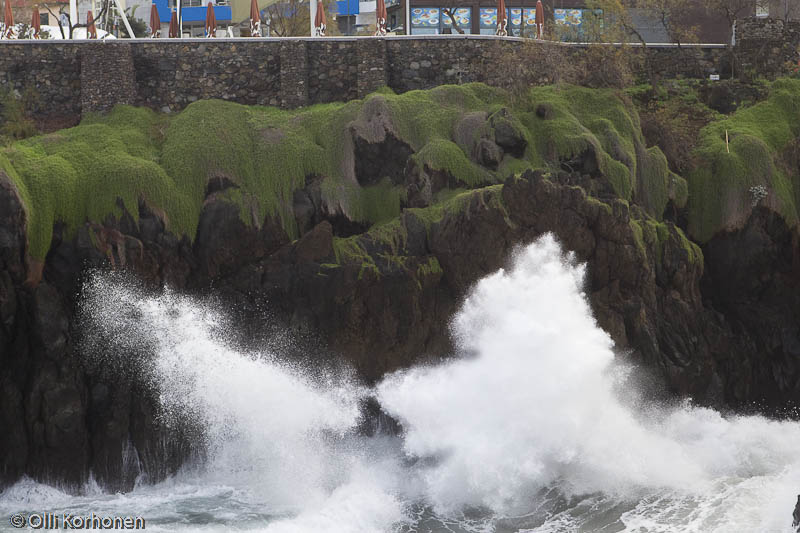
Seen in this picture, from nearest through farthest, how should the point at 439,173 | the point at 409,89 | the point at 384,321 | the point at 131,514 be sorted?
the point at 131,514, the point at 384,321, the point at 439,173, the point at 409,89

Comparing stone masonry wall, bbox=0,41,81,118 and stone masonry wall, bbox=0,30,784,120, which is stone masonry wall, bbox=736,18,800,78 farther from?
stone masonry wall, bbox=0,41,81,118

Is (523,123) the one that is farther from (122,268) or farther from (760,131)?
(122,268)

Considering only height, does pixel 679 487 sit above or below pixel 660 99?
below

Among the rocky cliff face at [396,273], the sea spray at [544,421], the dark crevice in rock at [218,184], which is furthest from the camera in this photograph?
the dark crevice in rock at [218,184]

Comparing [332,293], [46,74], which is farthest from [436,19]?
[332,293]

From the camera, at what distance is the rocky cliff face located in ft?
65.4

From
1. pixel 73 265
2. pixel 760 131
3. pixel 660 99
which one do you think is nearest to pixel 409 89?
pixel 660 99

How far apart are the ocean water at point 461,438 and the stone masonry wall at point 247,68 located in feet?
23.0

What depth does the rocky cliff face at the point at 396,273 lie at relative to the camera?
19922 millimetres

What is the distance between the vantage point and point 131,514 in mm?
18406

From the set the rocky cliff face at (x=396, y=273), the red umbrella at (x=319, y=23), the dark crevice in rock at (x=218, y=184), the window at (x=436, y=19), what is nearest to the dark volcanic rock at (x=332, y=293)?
the rocky cliff face at (x=396, y=273)

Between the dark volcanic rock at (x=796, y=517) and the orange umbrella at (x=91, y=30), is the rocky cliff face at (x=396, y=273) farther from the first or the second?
the orange umbrella at (x=91, y=30)

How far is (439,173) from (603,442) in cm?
610

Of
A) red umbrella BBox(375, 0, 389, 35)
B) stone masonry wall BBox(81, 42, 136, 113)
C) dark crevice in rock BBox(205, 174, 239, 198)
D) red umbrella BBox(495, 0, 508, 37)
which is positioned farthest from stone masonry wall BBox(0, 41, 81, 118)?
red umbrella BBox(495, 0, 508, 37)
